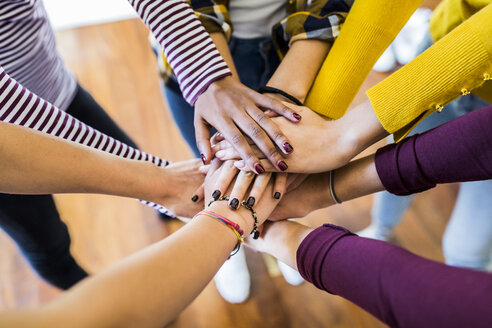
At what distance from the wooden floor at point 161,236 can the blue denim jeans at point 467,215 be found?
27 centimetres

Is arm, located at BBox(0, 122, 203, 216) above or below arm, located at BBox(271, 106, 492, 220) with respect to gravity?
below

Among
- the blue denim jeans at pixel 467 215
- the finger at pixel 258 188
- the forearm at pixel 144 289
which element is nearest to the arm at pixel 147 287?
the forearm at pixel 144 289

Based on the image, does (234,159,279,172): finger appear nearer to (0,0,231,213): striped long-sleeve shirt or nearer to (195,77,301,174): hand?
(195,77,301,174): hand

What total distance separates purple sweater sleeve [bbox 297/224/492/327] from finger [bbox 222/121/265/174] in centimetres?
20

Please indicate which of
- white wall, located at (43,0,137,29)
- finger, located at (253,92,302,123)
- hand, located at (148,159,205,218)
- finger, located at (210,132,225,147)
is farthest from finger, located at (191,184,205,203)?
white wall, located at (43,0,137,29)

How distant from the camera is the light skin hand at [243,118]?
28.6 inches

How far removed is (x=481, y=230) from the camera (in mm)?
967

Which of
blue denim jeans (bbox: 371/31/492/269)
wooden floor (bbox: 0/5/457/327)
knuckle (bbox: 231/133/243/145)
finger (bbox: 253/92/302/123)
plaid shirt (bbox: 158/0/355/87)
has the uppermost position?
plaid shirt (bbox: 158/0/355/87)

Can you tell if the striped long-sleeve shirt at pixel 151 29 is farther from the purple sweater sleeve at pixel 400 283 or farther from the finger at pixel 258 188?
the purple sweater sleeve at pixel 400 283

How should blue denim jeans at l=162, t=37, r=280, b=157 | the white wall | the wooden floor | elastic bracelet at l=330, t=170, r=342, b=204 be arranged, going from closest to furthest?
elastic bracelet at l=330, t=170, r=342, b=204, blue denim jeans at l=162, t=37, r=280, b=157, the wooden floor, the white wall

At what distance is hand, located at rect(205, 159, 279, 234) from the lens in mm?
690

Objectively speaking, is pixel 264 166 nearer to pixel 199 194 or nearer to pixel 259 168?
pixel 259 168

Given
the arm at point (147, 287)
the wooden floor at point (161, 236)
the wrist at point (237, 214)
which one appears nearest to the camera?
the arm at point (147, 287)

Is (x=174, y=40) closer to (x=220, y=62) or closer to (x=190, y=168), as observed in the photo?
(x=220, y=62)
